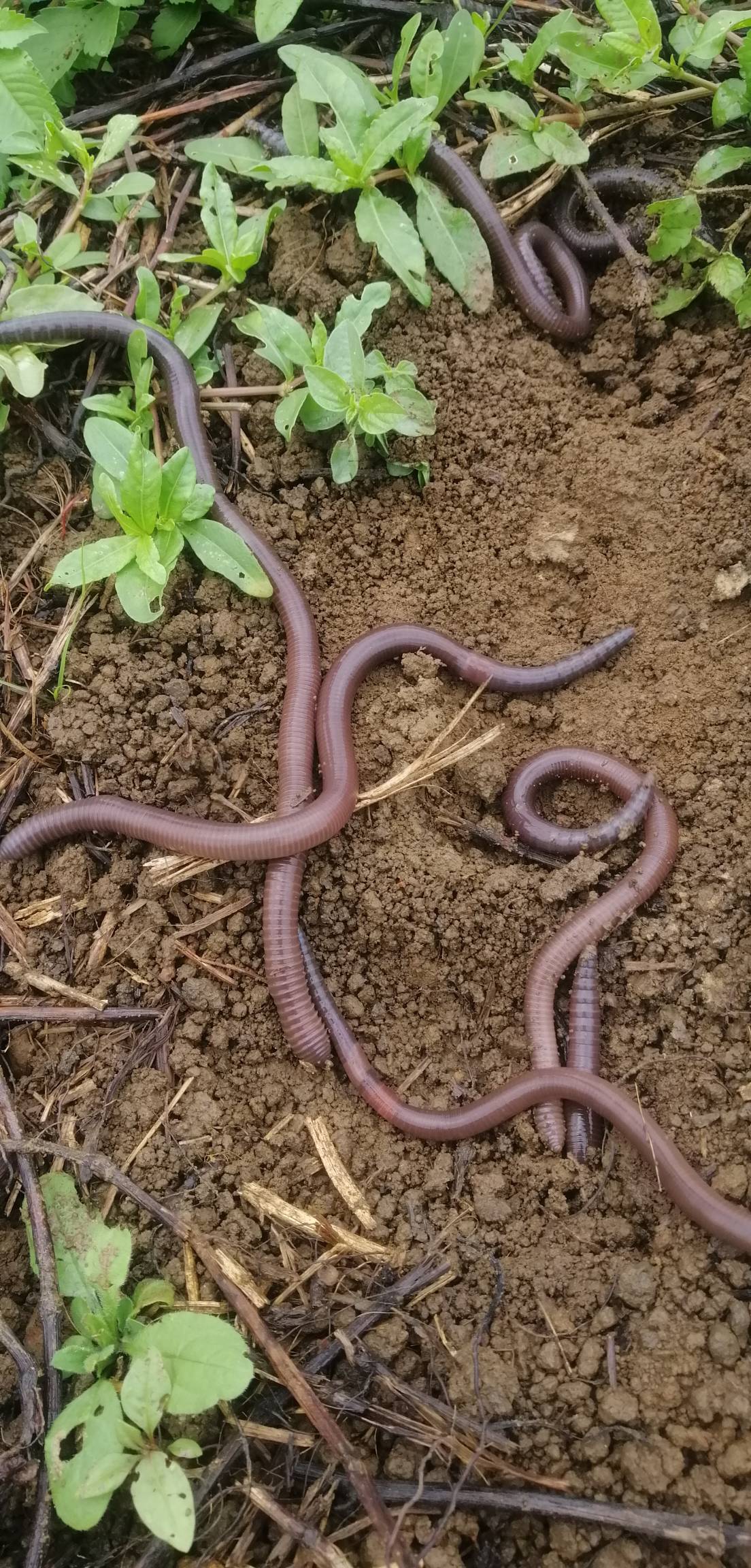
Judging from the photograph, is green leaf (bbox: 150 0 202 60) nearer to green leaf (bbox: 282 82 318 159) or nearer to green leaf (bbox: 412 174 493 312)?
green leaf (bbox: 282 82 318 159)

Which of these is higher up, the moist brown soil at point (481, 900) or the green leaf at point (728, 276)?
the green leaf at point (728, 276)

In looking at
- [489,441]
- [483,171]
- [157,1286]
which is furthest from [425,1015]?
[483,171]

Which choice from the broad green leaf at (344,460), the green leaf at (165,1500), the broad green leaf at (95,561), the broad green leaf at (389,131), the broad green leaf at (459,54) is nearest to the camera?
the green leaf at (165,1500)

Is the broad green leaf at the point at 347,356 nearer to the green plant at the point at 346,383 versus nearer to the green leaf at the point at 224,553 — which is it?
the green plant at the point at 346,383

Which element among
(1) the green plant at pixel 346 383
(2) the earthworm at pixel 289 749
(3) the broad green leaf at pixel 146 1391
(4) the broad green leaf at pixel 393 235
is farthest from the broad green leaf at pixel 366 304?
(3) the broad green leaf at pixel 146 1391

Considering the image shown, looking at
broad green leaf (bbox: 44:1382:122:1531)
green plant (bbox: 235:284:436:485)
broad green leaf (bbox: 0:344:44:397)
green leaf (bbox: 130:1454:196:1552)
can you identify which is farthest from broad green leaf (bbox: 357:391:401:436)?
green leaf (bbox: 130:1454:196:1552)

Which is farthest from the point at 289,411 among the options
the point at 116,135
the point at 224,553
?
the point at 116,135

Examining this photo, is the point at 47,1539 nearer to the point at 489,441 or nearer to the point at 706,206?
the point at 489,441
